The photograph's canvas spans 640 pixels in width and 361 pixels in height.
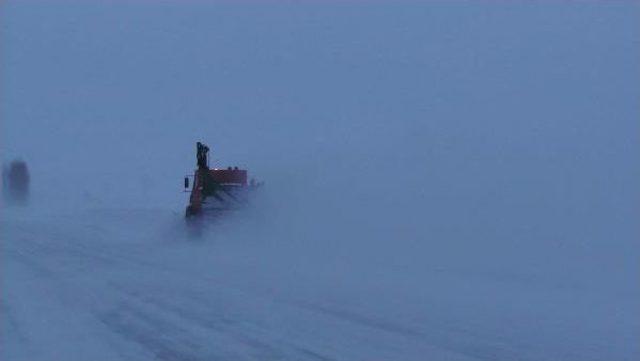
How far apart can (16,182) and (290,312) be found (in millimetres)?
47705

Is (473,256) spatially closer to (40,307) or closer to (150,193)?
Result: (40,307)

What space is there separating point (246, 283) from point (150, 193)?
187ft

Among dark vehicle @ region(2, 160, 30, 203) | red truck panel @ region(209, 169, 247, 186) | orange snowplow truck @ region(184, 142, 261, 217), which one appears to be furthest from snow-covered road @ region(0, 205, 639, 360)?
dark vehicle @ region(2, 160, 30, 203)

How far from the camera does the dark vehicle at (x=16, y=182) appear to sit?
5344 centimetres

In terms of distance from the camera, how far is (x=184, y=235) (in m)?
23.7

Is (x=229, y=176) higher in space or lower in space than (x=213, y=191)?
higher

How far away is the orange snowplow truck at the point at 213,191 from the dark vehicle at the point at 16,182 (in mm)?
31779

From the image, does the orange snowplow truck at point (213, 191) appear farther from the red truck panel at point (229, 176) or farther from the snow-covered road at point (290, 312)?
the snow-covered road at point (290, 312)

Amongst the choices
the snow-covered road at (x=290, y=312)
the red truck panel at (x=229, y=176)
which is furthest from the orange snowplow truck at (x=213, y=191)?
the snow-covered road at (x=290, y=312)

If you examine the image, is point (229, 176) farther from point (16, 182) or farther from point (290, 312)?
point (16, 182)

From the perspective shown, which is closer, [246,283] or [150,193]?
[246,283]

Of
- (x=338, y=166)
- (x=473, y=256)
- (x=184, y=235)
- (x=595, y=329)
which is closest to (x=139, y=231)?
(x=184, y=235)

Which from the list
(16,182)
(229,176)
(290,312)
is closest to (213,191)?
(229,176)

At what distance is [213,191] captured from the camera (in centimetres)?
2422
